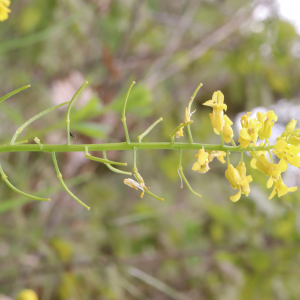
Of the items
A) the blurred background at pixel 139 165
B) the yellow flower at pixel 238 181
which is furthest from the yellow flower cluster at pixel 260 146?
the blurred background at pixel 139 165

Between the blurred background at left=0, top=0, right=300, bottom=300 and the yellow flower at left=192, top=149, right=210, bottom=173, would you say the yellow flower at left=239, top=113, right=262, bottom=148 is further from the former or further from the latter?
the blurred background at left=0, top=0, right=300, bottom=300

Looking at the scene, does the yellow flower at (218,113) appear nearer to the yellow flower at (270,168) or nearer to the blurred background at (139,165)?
the yellow flower at (270,168)

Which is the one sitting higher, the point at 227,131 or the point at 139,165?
the point at 139,165

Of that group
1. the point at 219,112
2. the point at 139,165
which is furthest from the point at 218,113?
the point at 139,165

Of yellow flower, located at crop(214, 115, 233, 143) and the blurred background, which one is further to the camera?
the blurred background

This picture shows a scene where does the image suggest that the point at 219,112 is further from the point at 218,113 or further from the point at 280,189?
the point at 280,189

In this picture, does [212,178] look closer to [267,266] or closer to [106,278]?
[267,266]

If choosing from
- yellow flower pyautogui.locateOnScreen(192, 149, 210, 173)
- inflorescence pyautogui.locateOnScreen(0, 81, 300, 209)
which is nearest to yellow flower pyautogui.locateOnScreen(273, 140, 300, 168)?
inflorescence pyautogui.locateOnScreen(0, 81, 300, 209)
